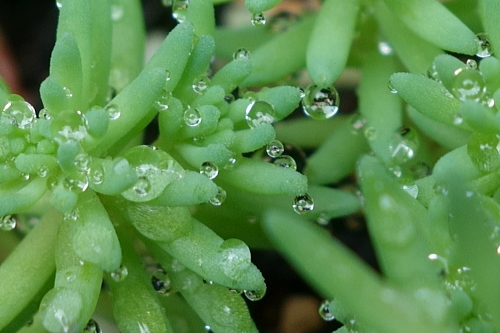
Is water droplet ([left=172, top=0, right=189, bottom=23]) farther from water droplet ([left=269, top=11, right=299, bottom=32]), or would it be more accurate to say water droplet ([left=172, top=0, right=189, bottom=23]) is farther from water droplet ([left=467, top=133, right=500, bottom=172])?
water droplet ([left=467, top=133, right=500, bottom=172])

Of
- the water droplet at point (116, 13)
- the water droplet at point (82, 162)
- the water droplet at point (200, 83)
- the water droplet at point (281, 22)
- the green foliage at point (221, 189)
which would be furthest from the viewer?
the water droplet at point (281, 22)

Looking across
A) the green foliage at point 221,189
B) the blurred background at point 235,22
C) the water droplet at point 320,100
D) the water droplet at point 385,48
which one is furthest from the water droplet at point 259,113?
the blurred background at point 235,22

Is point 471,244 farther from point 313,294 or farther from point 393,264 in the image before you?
point 313,294

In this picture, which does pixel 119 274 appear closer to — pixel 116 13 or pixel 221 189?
pixel 221 189

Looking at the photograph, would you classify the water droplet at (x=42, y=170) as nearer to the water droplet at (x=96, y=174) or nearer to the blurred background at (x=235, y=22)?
the water droplet at (x=96, y=174)

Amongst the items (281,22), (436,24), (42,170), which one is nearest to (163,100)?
(42,170)
